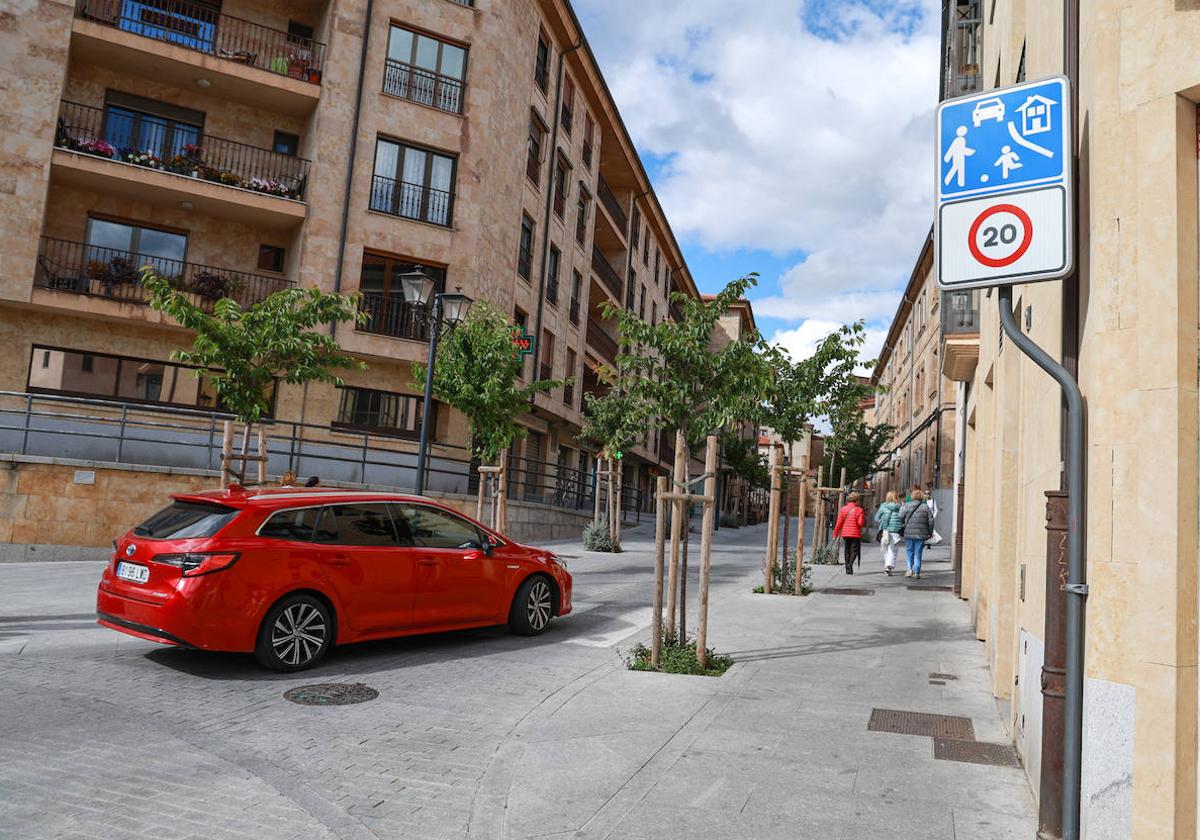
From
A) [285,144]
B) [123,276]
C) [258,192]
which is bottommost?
[123,276]

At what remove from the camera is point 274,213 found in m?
21.4

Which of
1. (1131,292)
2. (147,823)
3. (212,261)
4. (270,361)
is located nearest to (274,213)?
(212,261)

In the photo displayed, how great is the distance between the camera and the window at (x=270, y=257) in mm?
22578

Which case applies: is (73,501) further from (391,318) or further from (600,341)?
(600,341)

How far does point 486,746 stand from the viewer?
5301 mm

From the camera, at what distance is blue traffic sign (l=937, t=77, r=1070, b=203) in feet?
11.0

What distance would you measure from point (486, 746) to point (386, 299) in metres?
18.4

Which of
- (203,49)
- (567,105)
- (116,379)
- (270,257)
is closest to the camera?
(116,379)

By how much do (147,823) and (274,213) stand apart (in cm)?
1969

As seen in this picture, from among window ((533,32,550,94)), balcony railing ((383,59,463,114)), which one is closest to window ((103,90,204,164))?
balcony railing ((383,59,463,114))

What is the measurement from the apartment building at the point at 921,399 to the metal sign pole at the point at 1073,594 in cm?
1725

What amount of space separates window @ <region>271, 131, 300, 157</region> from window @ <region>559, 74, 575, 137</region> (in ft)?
31.2

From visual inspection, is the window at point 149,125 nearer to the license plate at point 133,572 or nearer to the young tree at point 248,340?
the young tree at point 248,340

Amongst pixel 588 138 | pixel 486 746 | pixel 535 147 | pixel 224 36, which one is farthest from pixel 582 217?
pixel 486 746
